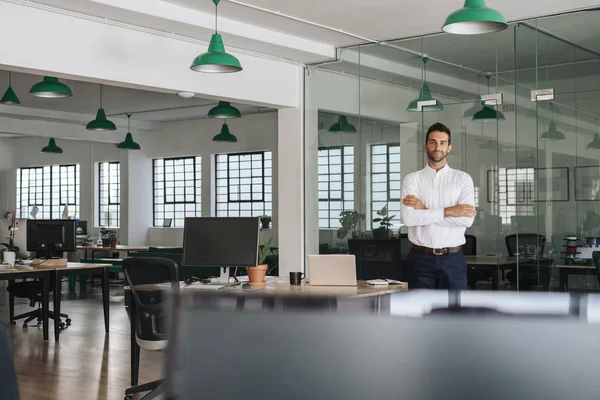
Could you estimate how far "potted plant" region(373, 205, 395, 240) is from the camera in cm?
777

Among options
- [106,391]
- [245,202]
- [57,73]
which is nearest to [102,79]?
[57,73]

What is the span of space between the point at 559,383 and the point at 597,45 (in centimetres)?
617

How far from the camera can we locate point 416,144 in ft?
24.6

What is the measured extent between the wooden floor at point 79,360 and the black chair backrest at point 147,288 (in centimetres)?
37

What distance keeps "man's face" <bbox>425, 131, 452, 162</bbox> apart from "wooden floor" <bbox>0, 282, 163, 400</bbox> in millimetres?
2124

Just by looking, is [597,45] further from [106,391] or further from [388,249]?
[106,391]

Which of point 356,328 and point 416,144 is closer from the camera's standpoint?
point 356,328

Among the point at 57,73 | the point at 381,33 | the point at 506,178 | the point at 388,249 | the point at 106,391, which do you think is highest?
the point at 381,33

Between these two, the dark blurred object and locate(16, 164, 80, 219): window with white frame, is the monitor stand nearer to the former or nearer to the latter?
the dark blurred object

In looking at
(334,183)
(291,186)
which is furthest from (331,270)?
(291,186)

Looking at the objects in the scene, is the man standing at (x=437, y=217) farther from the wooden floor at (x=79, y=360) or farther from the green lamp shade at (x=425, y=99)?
the green lamp shade at (x=425, y=99)

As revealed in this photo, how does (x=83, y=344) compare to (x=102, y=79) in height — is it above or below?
below

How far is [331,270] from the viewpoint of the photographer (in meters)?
5.08

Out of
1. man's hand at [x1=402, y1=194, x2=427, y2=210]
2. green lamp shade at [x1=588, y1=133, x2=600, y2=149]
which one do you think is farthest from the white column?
man's hand at [x1=402, y1=194, x2=427, y2=210]
